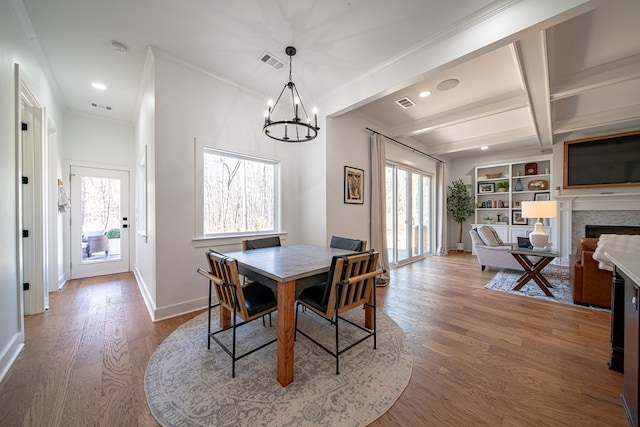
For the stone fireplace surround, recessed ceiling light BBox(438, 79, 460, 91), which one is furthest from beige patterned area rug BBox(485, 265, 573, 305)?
recessed ceiling light BBox(438, 79, 460, 91)

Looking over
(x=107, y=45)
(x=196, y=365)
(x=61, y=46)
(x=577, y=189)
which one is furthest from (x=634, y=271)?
(x=577, y=189)

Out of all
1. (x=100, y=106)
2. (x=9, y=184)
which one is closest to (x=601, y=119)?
(x=9, y=184)

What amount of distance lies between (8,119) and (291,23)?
250 cm

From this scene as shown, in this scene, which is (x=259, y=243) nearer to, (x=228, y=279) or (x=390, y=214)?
(x=228, y=279)

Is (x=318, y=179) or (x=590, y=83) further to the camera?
(x=318, y=179)

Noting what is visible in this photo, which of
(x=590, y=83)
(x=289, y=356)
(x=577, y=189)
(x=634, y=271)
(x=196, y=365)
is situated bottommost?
(x=196, y=365)

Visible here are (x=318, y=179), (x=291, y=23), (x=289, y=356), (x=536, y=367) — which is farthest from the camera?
(x=318, y=179)

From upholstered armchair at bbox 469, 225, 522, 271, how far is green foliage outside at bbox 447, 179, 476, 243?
235 centimetres

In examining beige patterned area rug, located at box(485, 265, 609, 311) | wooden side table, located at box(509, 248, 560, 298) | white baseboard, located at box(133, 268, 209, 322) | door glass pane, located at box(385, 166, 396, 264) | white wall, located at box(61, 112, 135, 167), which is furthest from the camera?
door glass pane, located at box(385, 166, 396, 264)

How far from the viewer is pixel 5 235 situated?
1.90 m

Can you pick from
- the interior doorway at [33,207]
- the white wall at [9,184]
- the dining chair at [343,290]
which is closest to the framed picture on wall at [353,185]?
the dining chair at [343,290]

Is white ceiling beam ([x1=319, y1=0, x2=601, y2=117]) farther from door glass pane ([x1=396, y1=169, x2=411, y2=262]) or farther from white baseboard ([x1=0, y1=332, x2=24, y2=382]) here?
white baseboard ([x1=0, y1=332, x2=24, y2=382])

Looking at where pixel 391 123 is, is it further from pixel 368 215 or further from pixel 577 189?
pixel 577 189

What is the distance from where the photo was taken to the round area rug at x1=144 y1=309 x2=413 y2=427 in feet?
4.67
